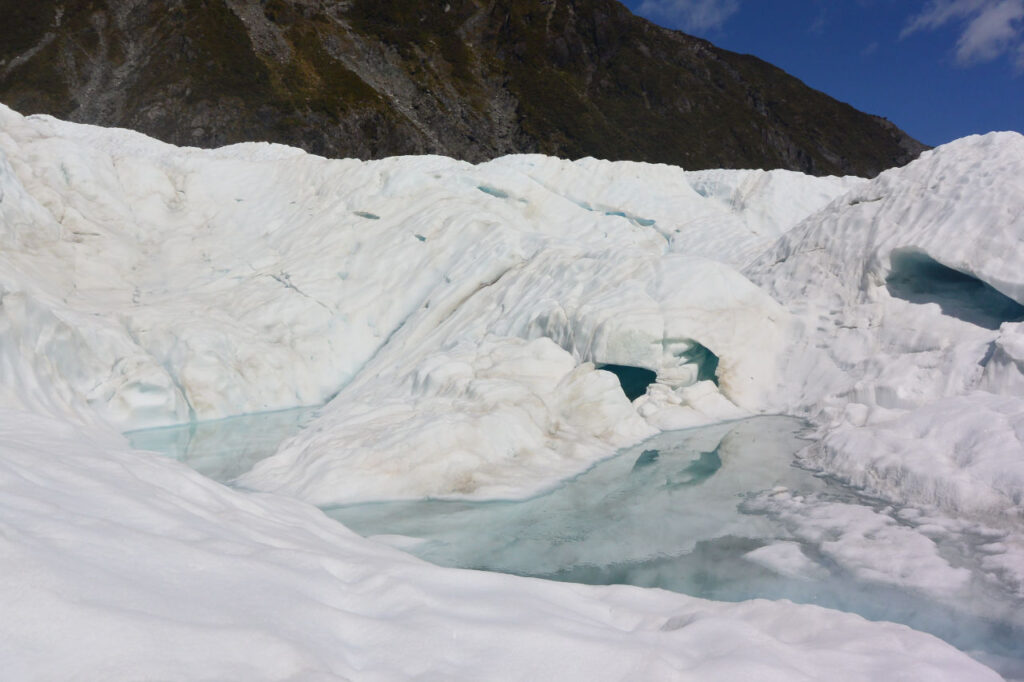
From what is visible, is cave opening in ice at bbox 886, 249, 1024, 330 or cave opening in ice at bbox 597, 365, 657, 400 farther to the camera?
cave opening in ice at bbox 597, 365, 657, 400

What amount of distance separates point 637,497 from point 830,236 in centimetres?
827

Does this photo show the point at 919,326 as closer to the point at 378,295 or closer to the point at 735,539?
the point at 735,539

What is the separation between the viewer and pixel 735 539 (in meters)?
5.92

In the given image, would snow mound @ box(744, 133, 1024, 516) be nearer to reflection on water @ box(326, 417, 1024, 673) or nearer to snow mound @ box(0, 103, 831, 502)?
reflection on water @ box(326, 417, 1024, 673)

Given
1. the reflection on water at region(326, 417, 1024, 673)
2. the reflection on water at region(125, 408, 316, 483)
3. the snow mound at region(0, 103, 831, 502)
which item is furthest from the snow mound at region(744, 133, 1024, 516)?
the reflection on water at region(125, 408, 316, 483)

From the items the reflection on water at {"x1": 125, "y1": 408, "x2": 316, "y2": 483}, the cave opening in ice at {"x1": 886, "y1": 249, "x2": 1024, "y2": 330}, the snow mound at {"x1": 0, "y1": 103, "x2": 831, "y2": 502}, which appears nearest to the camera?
the snow mound at {"x1": 0, "y1": 103, "x2": 831, "y2": 502}

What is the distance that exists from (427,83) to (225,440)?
3042 inches

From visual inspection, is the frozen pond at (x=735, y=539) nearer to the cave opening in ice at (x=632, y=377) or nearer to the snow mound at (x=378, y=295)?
the snow mound at (x=378, y=295)

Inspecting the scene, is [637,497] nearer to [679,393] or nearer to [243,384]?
[679,393]

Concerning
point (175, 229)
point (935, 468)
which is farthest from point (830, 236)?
point (175, 229)

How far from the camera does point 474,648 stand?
9.17ft

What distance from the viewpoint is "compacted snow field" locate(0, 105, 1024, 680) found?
2828 mm

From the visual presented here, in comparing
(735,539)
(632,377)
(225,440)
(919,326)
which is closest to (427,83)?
(632,377)

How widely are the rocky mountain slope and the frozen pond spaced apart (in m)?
64.4
